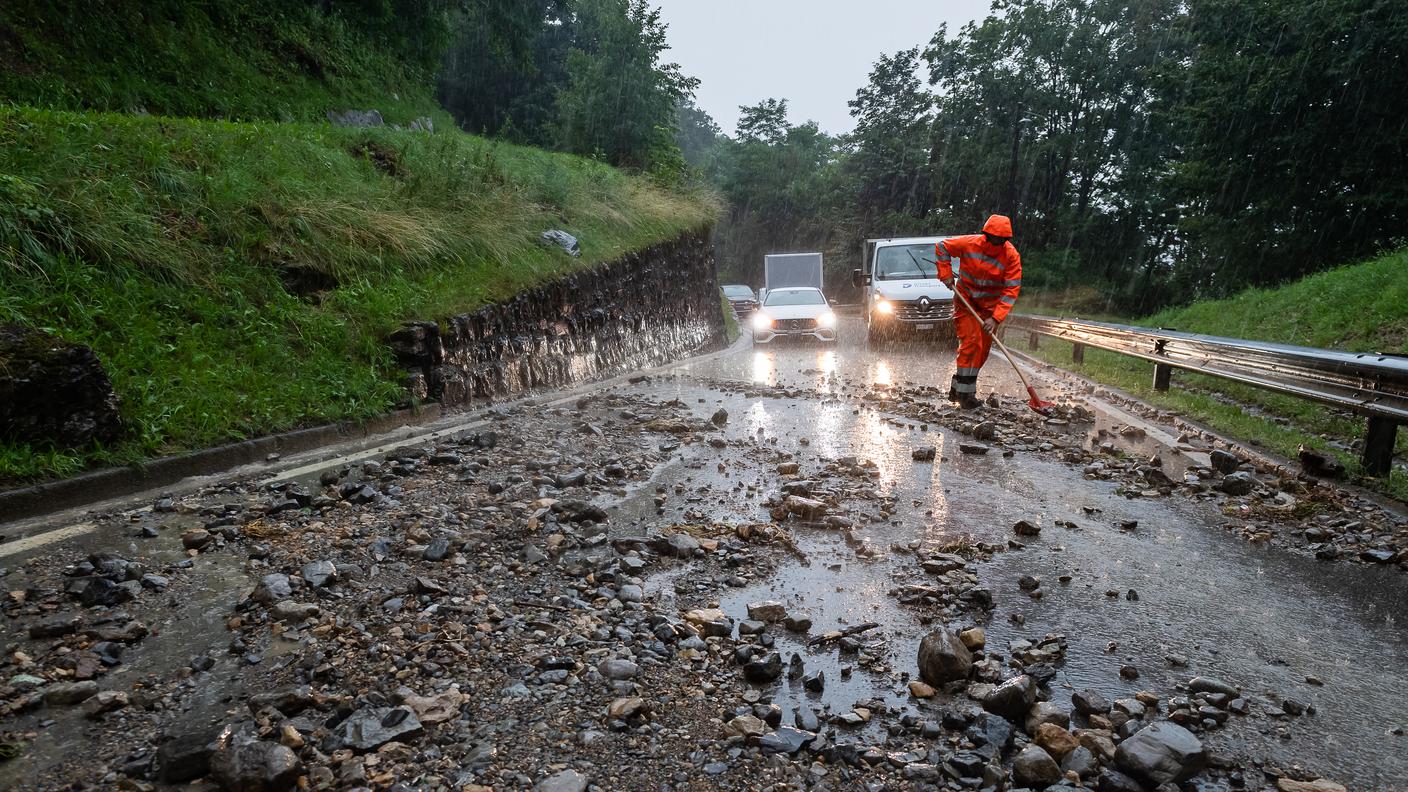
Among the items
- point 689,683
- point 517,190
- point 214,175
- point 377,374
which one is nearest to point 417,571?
point 689,683

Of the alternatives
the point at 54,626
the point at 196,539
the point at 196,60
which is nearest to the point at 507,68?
the point at 196,60

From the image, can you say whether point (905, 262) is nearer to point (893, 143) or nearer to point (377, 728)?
point (377, 728)

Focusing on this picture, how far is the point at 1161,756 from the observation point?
2.35 m

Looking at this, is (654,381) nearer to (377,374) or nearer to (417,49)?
(377,374)

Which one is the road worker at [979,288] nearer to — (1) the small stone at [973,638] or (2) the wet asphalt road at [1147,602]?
(2) the wet asphalt road at [1147,602]

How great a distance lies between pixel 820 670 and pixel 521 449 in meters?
3.99

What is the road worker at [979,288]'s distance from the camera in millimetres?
8859

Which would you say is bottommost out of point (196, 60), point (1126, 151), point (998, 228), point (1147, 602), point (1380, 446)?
point (1147, 602)

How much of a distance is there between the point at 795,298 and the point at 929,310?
3939 millimetres

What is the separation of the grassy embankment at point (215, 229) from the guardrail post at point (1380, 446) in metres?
7.98

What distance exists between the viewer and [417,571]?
12.3ft

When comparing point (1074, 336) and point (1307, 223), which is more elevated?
point (1307, 223)

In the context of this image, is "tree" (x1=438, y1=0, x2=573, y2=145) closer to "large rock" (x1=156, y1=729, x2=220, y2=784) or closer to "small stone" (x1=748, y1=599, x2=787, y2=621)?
"small stone" (x1=748, y1=599, x2=787, y2=621)

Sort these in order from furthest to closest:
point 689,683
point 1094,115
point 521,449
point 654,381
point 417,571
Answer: point 1094,115, point 654,381, point 521,449, point 417,571, point 689,683
